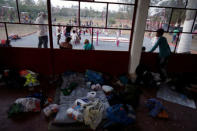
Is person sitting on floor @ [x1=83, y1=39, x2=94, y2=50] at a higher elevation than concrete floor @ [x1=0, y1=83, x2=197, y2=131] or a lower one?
higher

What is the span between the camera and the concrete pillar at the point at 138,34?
3860 millimetres

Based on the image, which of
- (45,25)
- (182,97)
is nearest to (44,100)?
(45,25)

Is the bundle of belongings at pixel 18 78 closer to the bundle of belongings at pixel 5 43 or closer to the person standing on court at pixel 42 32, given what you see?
the bundle of belongings at pixel 5 43

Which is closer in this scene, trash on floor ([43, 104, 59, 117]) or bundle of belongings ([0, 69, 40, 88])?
trash on floor ([43, 104, 59, 117])

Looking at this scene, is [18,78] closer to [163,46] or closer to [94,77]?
[94,77]

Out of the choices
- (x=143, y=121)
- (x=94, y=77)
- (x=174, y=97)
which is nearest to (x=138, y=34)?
(x=94, y=77)

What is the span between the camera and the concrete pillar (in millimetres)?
3860

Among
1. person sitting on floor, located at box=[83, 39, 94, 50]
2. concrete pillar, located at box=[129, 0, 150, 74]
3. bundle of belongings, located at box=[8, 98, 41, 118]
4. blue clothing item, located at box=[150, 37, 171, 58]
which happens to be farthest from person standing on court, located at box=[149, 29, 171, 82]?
bundle of belongings, located at box=[8, 98, 41, 118]

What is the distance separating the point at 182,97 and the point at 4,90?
4.63m

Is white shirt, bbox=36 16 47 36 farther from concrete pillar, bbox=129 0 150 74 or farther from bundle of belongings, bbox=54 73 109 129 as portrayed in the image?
concrete pillar, bbox=129 0 150 74

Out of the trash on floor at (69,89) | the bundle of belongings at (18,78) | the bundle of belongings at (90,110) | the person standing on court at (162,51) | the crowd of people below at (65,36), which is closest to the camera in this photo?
the bundle of belongings at (90,110)

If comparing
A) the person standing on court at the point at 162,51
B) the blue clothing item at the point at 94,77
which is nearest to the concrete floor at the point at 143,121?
the person standing on court at the point at 162,51

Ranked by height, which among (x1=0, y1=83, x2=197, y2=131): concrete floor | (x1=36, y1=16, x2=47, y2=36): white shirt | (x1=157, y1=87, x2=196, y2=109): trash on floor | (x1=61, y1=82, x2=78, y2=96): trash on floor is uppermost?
(x1=36, y1=16, x2=47, y2=36): white shirt

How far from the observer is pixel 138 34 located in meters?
4.11
